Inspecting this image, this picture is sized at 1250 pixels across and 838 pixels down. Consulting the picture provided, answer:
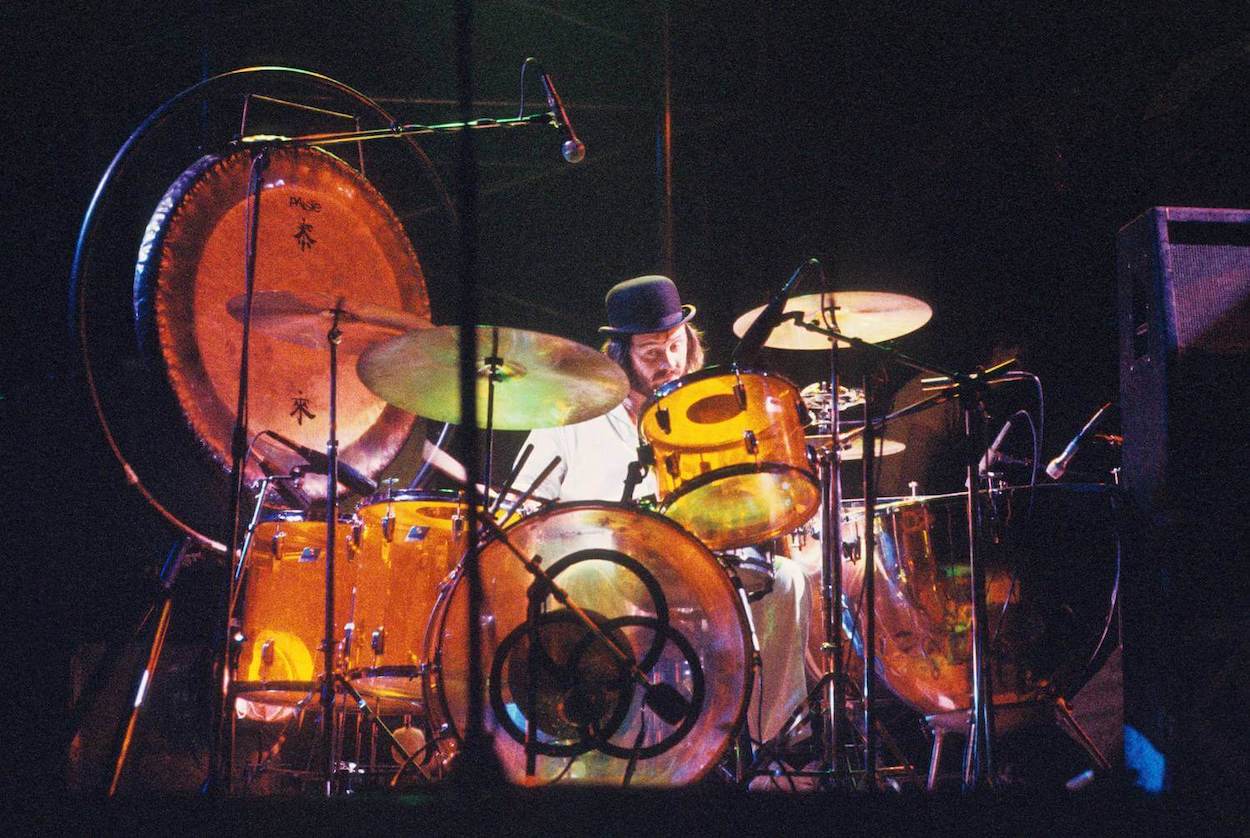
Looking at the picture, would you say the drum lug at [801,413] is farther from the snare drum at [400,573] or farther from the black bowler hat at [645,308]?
the snare drum at [400,573]

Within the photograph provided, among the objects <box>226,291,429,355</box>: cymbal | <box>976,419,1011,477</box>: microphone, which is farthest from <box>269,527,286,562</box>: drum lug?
<box>976,419,1011,477</box>: microphone

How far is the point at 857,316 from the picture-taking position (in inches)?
177

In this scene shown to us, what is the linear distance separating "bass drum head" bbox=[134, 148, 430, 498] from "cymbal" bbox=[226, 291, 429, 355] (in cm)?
3

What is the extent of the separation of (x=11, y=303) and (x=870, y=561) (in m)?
3.22

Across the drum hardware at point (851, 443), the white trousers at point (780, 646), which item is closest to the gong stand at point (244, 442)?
the drum hardware at point (851, 443)

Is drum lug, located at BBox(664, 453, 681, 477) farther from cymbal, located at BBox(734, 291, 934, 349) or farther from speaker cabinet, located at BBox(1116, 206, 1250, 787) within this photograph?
speaker cabinet, located at BBox(1116, 206, 1250, 787)

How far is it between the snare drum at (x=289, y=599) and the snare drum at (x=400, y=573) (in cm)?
7

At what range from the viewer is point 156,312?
3.48 metres

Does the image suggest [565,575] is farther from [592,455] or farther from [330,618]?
[592,455]

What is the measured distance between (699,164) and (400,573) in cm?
370

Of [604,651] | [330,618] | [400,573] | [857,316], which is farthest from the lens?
[857,316]

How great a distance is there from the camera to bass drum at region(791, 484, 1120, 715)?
155 inches

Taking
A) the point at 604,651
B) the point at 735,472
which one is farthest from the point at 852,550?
the point at 604,651

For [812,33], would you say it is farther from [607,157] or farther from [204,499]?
[204,499]
